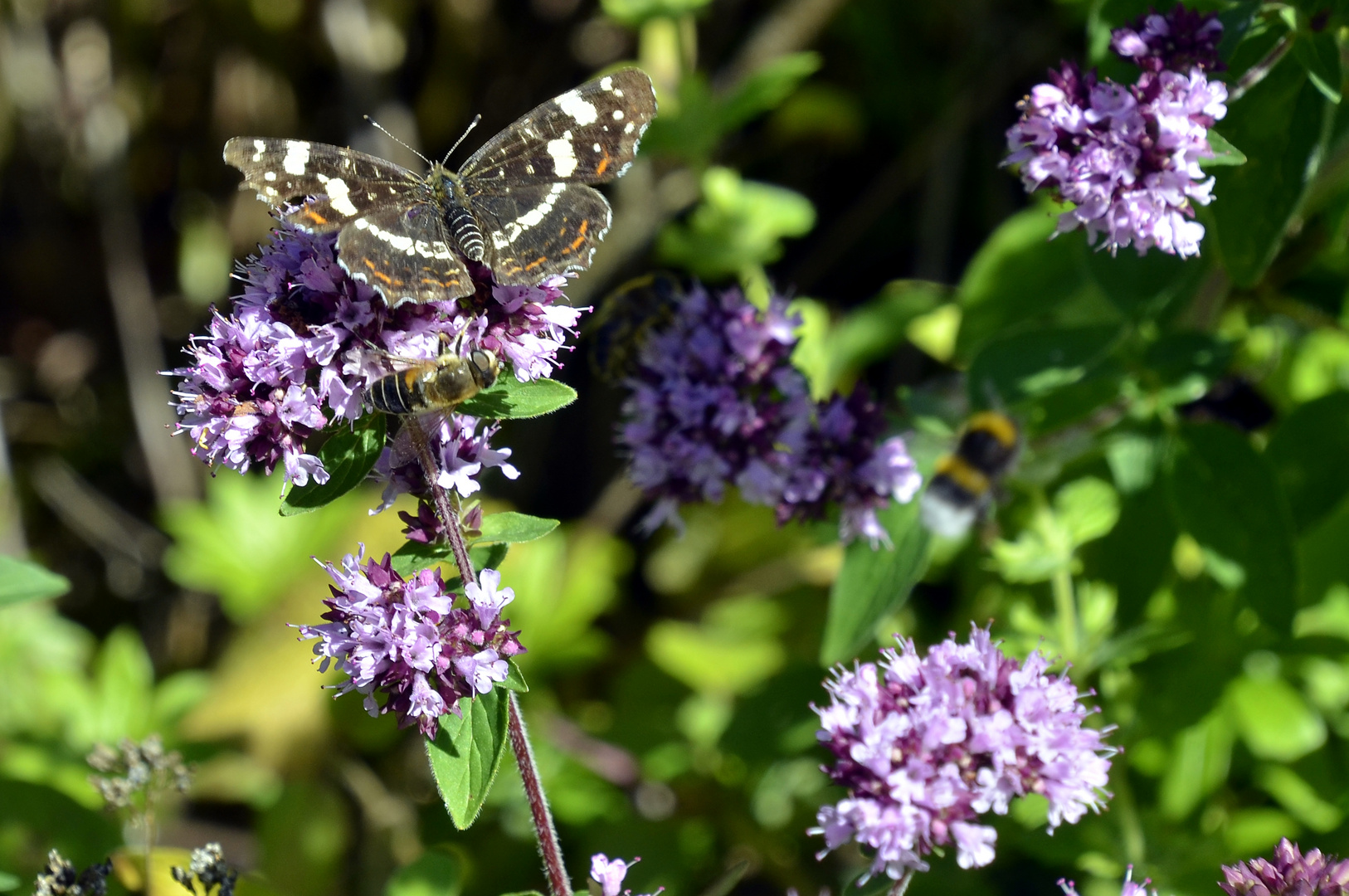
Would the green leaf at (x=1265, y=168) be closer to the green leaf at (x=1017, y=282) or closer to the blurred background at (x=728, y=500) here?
the blurred background at (x=728, y=500)

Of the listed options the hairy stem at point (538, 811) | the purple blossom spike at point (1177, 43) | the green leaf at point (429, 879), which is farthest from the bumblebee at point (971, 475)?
the green leaf at point (429, 879)

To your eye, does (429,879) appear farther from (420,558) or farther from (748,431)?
(748,431)

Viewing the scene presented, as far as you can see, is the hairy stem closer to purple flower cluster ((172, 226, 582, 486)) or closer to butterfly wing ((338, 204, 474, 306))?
purple flower cluster ((172, 226, 582, 486))

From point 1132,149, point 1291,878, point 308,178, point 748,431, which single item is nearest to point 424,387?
point 308,178

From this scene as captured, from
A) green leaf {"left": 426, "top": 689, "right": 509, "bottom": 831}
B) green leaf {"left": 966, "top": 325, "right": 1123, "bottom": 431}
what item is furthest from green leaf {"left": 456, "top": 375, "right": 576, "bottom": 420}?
green leaf {"left": 966, "top": 325, "right": 1123, "bottom": 431}

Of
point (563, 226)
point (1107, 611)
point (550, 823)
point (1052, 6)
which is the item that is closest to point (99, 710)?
point (550, 823)

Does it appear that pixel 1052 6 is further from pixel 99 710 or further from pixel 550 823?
pixel 99 710
